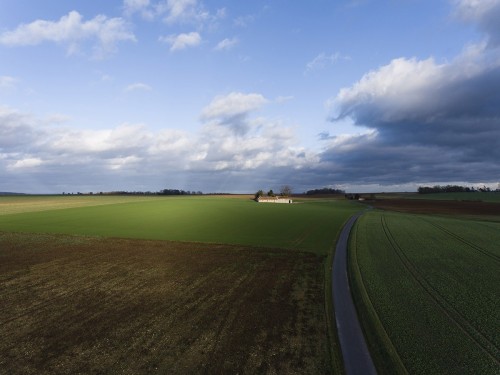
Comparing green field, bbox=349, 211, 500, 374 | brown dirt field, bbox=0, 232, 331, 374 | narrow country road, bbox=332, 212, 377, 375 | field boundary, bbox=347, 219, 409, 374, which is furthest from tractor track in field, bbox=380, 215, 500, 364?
brown dirt field, bbox=0, 232, 331, 374

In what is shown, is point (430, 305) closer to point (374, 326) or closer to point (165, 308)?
point (374, 326)

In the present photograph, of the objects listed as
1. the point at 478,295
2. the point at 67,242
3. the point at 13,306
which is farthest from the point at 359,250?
the point at 67,242

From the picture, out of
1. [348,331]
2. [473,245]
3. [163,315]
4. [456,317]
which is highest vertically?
[473,245]

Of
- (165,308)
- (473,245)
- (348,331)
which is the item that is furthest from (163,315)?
(473,245)

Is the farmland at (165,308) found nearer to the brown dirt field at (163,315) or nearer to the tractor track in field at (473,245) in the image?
the brown dirt field at (163,315)

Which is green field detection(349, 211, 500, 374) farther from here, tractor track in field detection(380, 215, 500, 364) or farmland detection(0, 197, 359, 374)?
farmland detection(0, 197, 359, 374)
